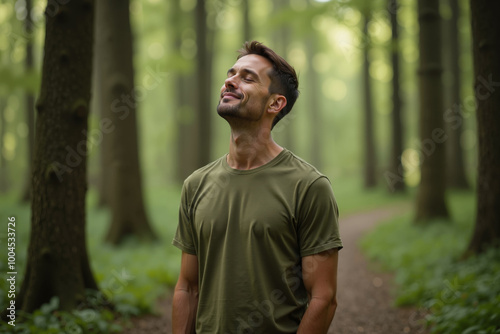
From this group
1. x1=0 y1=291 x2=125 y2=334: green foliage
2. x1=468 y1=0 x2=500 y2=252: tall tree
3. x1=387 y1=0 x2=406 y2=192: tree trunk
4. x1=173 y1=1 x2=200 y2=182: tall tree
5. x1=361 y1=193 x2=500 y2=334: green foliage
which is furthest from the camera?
x1=173 y1=1 x2=200 y2=182: tall tree

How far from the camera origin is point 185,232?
2.42m

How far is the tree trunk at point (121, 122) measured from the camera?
29.8 ft

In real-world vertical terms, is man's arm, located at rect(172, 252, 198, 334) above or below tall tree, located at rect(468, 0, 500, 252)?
below

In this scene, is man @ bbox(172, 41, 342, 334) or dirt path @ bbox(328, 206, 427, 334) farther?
dirt path @ bbox(328, 206, 427, 334)

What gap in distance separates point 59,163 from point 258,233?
3.34 meters

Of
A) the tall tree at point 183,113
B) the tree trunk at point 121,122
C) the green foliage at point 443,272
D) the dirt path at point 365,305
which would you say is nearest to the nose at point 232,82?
the green foliage at point 443,272

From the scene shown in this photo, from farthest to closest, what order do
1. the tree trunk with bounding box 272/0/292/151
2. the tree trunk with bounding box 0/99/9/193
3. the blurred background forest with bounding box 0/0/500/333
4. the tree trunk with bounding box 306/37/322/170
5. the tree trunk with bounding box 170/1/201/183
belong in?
the tree trunk with bounding box 306/37/322/170
the tree trunk with bounding box 0/99/9/193
the tree trunk with bounding box 272/0/292/151
the tree trunk with bounding box 170/1/201/183
the blurred background forest with bounding box 0/0/500/333

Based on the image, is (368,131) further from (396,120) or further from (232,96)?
(232,96)

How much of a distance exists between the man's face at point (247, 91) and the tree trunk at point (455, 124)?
14.2 meters

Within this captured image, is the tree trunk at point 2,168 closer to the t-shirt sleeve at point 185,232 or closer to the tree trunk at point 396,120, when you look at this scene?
the tree trunk at point 396,120

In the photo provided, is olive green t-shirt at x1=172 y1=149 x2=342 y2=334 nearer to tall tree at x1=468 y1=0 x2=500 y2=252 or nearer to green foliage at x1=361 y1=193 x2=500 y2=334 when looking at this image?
green foliage at x1=361 y1=193 x2=500 y2=334

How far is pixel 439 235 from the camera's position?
9117 mm

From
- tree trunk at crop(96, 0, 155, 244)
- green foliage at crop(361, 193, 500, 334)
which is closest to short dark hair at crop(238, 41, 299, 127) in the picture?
green foliage at crop(361, 193, 500, 334)

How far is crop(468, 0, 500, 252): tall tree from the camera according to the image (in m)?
5.66
